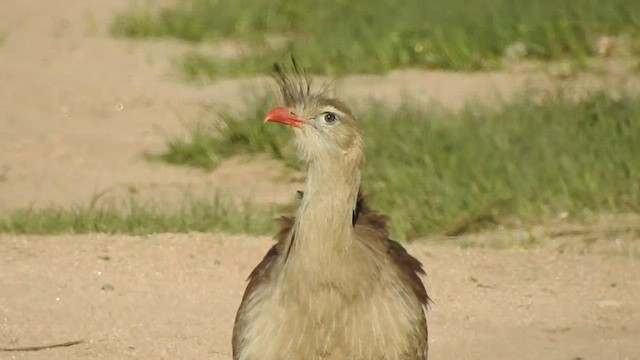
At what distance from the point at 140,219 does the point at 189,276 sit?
3.23 feet

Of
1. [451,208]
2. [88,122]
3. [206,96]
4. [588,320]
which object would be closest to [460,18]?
[206,96]

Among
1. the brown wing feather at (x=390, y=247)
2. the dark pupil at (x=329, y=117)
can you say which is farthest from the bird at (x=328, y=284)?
the brown wing feather at (x=390, y=247)

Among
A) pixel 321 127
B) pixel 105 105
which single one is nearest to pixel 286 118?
pixel 321 127

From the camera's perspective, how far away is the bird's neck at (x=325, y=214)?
16.7 ft

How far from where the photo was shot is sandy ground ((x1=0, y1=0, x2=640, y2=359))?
6.55 m

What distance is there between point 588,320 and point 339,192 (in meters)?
2.14

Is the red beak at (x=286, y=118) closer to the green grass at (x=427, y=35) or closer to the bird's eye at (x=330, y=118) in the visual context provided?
the bird's eye at (x=330, y=118)

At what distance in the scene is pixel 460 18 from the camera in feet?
39.8


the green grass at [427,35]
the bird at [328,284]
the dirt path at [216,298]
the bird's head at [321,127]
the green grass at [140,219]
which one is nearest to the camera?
the bird at [328,284]

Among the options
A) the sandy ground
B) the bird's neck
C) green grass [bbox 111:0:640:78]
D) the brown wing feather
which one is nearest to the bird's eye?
the bird's neck

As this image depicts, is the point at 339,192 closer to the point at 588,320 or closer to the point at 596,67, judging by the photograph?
the point at 588,320

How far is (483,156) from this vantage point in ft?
30.1

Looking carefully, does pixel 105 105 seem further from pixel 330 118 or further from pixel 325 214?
pixel 325 214

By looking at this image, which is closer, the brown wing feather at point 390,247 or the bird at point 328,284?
the bird at point 328,284
